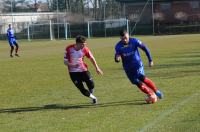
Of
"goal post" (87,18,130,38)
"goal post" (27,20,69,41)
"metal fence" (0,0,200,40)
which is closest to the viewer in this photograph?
"metal fence" (0,0,200,40)

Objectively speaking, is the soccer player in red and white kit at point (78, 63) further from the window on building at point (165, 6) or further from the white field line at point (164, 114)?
the window on building at point (165, 6)

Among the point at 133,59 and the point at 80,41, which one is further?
the point at 133,59

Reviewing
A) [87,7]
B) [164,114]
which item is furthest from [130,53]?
[87,7]

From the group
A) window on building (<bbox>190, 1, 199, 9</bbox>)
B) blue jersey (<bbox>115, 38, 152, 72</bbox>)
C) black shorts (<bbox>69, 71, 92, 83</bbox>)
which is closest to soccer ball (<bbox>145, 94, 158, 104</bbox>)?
blue jersey (<bbox>115, 38, 152, 72</bbox>)

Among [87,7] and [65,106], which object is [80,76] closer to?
[65,106]

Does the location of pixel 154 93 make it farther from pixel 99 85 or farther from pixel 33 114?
pixel 99 85

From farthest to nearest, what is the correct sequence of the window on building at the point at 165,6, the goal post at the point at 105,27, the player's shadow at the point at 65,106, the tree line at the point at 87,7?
the tree line at the point at 87,7 → the window on building at the point at 165,6 → the goal post at the point at 105,27 → the player's shadow at the point at 65,106

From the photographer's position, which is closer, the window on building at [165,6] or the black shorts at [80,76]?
the black shorts at [80,76]

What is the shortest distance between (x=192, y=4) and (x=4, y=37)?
26.6m

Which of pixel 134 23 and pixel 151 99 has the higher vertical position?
pixel 134 23

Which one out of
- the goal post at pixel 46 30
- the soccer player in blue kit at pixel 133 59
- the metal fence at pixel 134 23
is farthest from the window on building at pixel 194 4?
the soccer player in blue kit at pixel 133 59

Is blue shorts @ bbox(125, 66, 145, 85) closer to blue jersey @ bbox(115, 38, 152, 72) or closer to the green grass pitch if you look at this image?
blue jersey @ bbox(115, 38, 152, 72)

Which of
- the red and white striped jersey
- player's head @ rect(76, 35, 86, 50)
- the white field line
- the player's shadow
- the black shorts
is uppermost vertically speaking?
player's head @ rect(76, 35, 86, 50)

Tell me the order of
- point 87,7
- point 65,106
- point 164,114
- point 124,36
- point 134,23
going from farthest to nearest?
point 87,7, point 134,23, point 65,106, point 124,36, point 164,114
